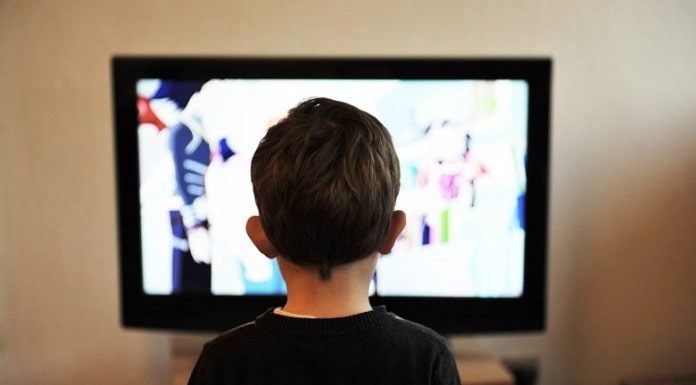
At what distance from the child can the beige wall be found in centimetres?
104

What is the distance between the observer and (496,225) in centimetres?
176

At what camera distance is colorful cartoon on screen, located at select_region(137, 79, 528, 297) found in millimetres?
1714

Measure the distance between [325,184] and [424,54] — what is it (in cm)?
112

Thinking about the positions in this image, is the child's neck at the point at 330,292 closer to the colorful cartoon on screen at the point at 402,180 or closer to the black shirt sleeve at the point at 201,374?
the black shirt sleeve at the point at 201,374

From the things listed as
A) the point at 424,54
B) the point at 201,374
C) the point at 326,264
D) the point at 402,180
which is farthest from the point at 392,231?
the point at 424,54

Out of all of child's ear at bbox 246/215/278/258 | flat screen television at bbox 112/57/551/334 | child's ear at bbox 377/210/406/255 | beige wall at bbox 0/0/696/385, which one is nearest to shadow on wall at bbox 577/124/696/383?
beige wall at bbox 0/0/696/385

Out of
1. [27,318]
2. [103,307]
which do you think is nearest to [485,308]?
[103,307]

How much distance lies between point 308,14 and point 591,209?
0.89 m

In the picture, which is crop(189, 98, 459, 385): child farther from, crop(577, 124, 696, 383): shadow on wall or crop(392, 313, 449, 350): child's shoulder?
crop(577, 124, 696, 383): shadow on wall

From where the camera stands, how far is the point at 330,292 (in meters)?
1.00

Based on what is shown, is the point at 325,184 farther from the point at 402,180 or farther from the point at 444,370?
the point at 402,180

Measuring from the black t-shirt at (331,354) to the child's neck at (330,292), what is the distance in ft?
0.07

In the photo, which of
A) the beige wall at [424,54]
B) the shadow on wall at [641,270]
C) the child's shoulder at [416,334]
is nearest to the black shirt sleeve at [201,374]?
the child's shoulder at [416,334]

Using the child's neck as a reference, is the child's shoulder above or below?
below
